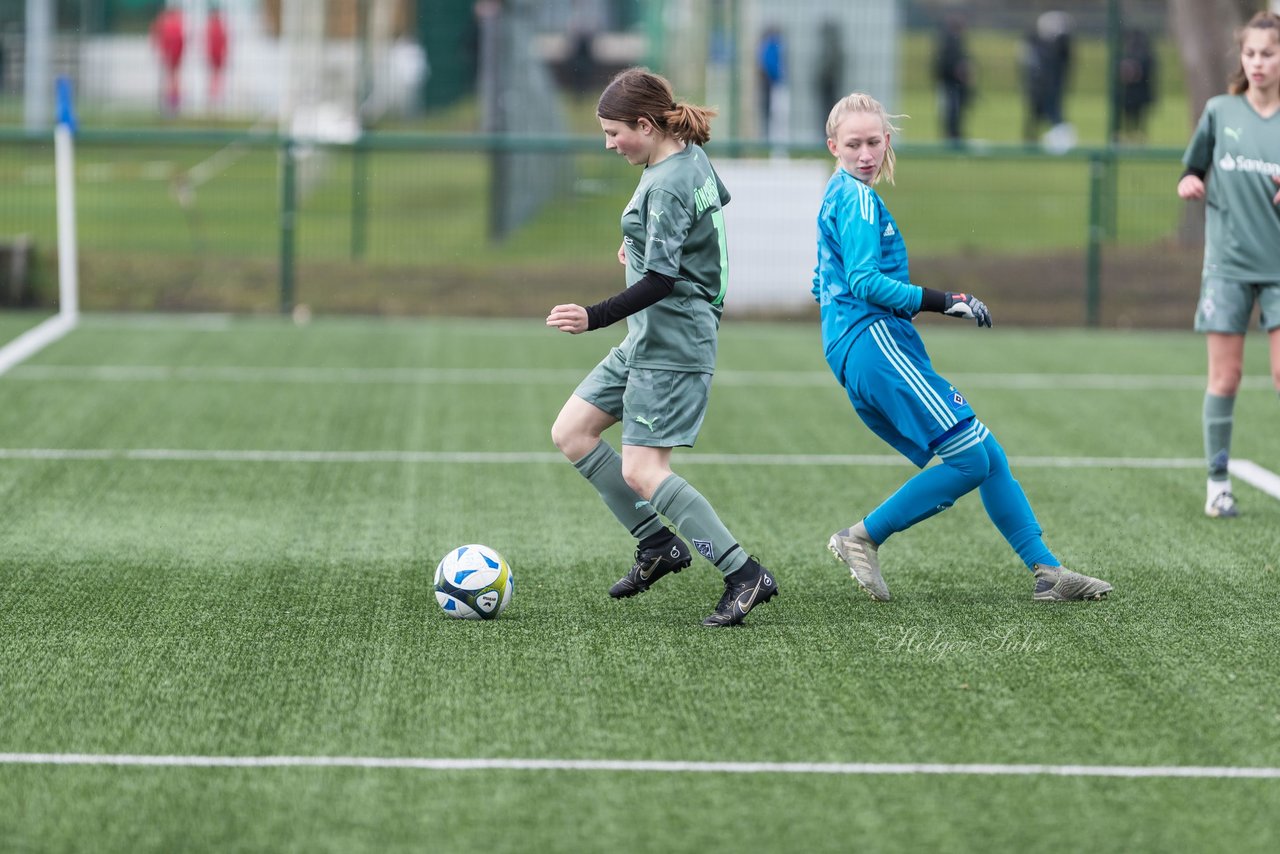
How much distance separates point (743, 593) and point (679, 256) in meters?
1.11

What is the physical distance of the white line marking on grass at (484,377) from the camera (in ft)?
40.7

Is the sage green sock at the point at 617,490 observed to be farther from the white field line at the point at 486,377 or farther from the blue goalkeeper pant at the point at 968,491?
the white field line at the point at 486,377

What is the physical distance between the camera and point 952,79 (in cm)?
2530

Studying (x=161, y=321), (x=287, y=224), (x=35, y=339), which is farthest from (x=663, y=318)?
(x=287, y=224)

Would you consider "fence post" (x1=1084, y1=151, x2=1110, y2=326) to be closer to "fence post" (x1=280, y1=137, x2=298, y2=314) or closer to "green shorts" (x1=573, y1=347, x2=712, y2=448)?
"fence post" (x1=280, y1=137, x2=298, y2=314)

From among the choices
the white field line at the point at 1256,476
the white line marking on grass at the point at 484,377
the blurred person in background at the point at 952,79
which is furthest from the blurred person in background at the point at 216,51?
the white field line at the point at 1256,476

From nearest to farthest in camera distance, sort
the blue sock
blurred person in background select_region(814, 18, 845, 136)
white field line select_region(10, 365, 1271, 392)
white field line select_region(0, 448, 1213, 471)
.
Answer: the blue sock → white field line select_region(0, 448, 1213, 471) → white field line select_region(10, 365, 1271, 392) → blurred person in background select_region(814, 18, 845, 136)

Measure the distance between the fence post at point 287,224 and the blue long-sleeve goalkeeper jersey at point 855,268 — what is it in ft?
36.1

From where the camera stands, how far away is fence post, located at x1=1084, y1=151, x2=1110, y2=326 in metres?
16.7

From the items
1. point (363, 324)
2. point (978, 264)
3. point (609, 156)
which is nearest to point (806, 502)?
point (363, 324)

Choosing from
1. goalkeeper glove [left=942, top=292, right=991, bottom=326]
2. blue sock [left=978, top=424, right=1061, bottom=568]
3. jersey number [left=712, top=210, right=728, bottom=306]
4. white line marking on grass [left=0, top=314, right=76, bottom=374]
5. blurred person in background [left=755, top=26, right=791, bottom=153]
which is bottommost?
white line marking on grass [left=0, top=314, right=76, bottom=374]

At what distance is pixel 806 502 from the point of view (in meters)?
8.41

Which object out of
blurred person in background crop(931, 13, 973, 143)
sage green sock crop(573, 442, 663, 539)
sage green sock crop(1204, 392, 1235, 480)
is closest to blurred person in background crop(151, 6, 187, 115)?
blurred person in background crop(931, 13, 973, 143)

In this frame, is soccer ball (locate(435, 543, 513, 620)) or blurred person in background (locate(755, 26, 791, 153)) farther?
blurred person in background (locate(755, 26, 791, 153))
